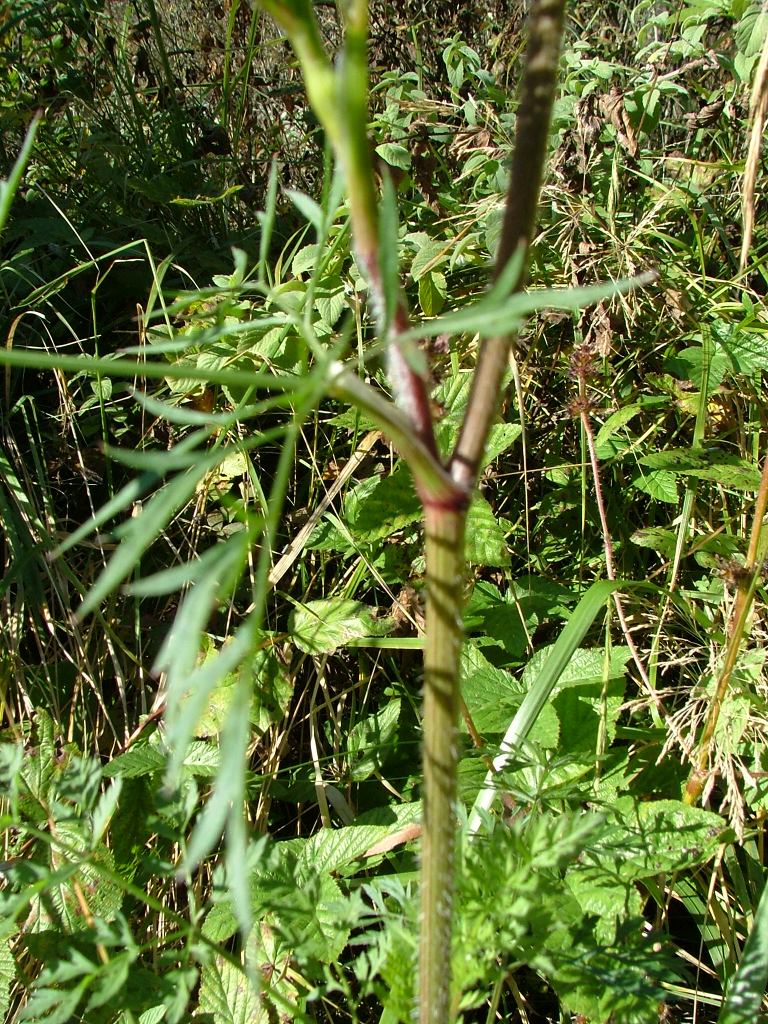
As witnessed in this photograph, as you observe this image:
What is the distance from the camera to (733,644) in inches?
48.7

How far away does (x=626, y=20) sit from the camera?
9.73 feet

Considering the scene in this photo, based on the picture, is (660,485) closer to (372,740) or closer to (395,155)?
(372,740)

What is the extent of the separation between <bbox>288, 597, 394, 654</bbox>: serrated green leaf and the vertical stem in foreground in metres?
0.87

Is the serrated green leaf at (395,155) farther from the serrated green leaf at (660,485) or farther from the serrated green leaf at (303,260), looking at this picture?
the serrated green leaf at (660,485)

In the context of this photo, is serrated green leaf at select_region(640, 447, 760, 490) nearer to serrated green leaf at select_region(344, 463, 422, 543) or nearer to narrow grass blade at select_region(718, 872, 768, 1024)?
serrated green leaf at select_region(344, 463, 422, 543)

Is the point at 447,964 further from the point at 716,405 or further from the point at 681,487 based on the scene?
the point at 716,405

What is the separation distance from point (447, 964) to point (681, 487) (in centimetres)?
126

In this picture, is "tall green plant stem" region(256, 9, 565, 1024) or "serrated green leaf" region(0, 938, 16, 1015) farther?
"serrated green leaf" region(0, 938, 16, 1015)

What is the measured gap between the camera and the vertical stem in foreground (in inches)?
22.0

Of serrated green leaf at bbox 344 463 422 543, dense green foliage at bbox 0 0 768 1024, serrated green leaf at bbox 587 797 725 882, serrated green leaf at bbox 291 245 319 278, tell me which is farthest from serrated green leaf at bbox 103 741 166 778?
serrated green leaf at bbox 291 245 319 278

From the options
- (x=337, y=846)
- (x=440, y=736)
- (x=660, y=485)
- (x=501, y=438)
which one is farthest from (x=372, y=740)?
(x=440, y=736)

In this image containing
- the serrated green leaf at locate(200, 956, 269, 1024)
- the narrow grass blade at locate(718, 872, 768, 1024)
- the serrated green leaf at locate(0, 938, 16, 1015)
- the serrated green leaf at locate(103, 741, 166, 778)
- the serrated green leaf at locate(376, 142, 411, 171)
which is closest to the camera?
the narrow grass blade at locate(718, 872, 768, 1024)

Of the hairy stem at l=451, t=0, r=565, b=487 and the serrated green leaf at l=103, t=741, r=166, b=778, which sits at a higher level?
the hairy stem at l=451, t=0, r=565, b=487

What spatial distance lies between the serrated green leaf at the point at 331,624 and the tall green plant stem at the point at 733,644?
0.54 meters
